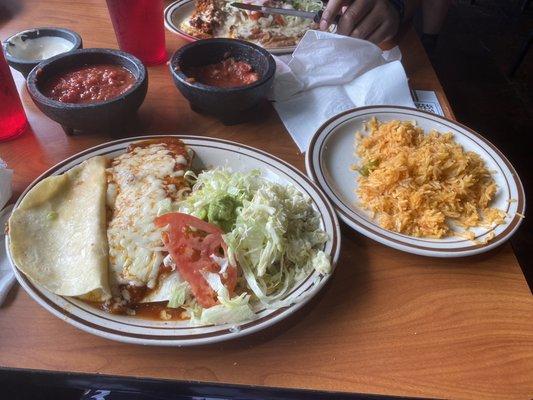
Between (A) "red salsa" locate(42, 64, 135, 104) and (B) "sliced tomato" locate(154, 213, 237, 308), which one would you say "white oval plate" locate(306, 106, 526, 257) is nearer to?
(B) "sliced tomato" locate(154, 213, 237, 308)

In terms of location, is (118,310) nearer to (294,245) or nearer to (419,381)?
(294,245)

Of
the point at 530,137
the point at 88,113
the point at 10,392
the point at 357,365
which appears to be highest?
the point at 88,113

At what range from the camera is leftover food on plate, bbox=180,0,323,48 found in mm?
2215

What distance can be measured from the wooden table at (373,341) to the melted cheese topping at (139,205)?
186mm

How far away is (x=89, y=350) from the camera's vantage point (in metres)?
1.06

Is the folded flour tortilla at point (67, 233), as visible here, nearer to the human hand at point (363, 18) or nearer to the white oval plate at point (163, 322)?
the white oval plate at point (163, 322)

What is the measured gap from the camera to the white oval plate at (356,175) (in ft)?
4.26

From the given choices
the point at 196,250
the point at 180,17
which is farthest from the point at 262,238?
the point at 180,17

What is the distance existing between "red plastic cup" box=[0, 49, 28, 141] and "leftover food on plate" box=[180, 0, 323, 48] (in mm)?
920

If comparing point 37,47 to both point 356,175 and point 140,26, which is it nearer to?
point 140,26

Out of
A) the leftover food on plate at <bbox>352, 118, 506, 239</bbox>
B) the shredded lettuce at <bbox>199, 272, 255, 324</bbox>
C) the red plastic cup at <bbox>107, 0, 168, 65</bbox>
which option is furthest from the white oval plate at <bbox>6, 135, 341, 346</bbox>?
the red plastic cup at <bbox>107, 0, 168, 65</bbox>

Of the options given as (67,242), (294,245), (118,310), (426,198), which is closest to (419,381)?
(294,245)

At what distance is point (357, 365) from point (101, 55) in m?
1.39

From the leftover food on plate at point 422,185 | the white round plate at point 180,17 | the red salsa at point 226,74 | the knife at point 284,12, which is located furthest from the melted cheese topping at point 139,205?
the knife at point 284,12
